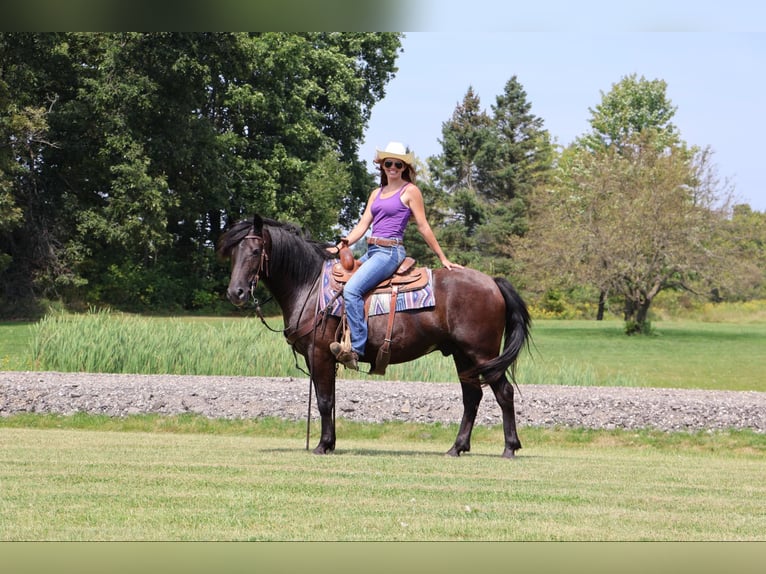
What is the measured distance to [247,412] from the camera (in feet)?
42.0

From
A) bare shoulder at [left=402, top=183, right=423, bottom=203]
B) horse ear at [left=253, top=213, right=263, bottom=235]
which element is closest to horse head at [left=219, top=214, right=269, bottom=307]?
horse ear at [left=253, top=213, right=263, bottom=235]

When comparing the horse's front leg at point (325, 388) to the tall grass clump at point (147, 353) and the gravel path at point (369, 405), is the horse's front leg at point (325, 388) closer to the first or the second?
the gravel path at point (369, 405)

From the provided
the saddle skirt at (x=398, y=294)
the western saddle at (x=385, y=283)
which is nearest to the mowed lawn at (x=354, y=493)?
the western saddle at (x=385, y=283)

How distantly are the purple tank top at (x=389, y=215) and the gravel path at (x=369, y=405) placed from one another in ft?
13.7

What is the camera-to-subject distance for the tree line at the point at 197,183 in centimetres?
3869

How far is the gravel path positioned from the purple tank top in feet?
13.7

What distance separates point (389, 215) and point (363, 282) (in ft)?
2.17

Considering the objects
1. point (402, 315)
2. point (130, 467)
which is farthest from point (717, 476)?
point (130, 467)

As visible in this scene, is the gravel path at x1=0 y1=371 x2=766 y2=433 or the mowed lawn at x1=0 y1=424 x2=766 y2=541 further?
the gravel path at x1=0 y1=371 x2=766 y2=433

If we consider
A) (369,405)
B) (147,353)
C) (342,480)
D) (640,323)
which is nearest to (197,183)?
(640,323)

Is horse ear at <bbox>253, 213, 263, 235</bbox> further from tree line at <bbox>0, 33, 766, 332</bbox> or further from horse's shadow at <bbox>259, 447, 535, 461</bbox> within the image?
tree line at <bbox>0, 33, 766, 332</bbox>

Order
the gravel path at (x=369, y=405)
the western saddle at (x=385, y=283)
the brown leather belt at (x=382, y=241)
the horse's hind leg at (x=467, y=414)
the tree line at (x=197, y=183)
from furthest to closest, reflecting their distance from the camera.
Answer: the tree line at (x=197, y=183), the gravel path at (x=369, y=405), the horse's hind leg at (x=467, y=414), the western saddle at (x=385, y=283), the brown leather belt at (x=382, y=241)

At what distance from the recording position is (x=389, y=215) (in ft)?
30.1

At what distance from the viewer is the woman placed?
9.11 metres
